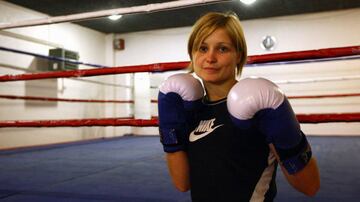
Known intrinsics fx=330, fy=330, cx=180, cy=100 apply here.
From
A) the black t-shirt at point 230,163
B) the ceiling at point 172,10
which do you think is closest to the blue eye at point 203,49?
the black t-shirt at point 230,163

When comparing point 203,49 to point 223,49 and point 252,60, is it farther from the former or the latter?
point 252,60

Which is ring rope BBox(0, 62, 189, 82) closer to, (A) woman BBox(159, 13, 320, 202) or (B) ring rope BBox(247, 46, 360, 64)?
(B) ring rope BBox(247, 46, 360, 64)

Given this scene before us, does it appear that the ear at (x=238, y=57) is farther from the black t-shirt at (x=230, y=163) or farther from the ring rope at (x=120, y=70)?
the ring rope at (x=120, y=70)

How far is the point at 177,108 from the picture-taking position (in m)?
0.85

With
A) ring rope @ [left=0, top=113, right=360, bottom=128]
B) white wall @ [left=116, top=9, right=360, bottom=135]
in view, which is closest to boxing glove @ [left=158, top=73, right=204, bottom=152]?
ring rope @ [left=0, top=113, right=360, bottom=128]

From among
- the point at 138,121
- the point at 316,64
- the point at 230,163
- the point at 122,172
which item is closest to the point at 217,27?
the point at 230,163

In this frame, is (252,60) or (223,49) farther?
(252,60)

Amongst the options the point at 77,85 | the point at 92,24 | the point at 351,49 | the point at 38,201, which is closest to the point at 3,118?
the point at 77,85

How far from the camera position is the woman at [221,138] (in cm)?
70

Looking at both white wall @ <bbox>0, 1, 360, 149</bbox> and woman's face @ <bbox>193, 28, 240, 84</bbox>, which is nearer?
woman's face @ <bbox>193, 28, 240, 84</bbox>

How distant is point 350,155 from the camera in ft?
9.23

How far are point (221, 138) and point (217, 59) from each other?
7.7 inches

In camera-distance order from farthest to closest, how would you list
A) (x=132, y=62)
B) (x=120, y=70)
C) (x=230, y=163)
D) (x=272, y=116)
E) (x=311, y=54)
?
(x=132, y=62)
(x=120, y=70)
(x=311, y=54)
(x=230, y=163)
(x=272, y=116)

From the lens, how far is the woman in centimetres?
70
